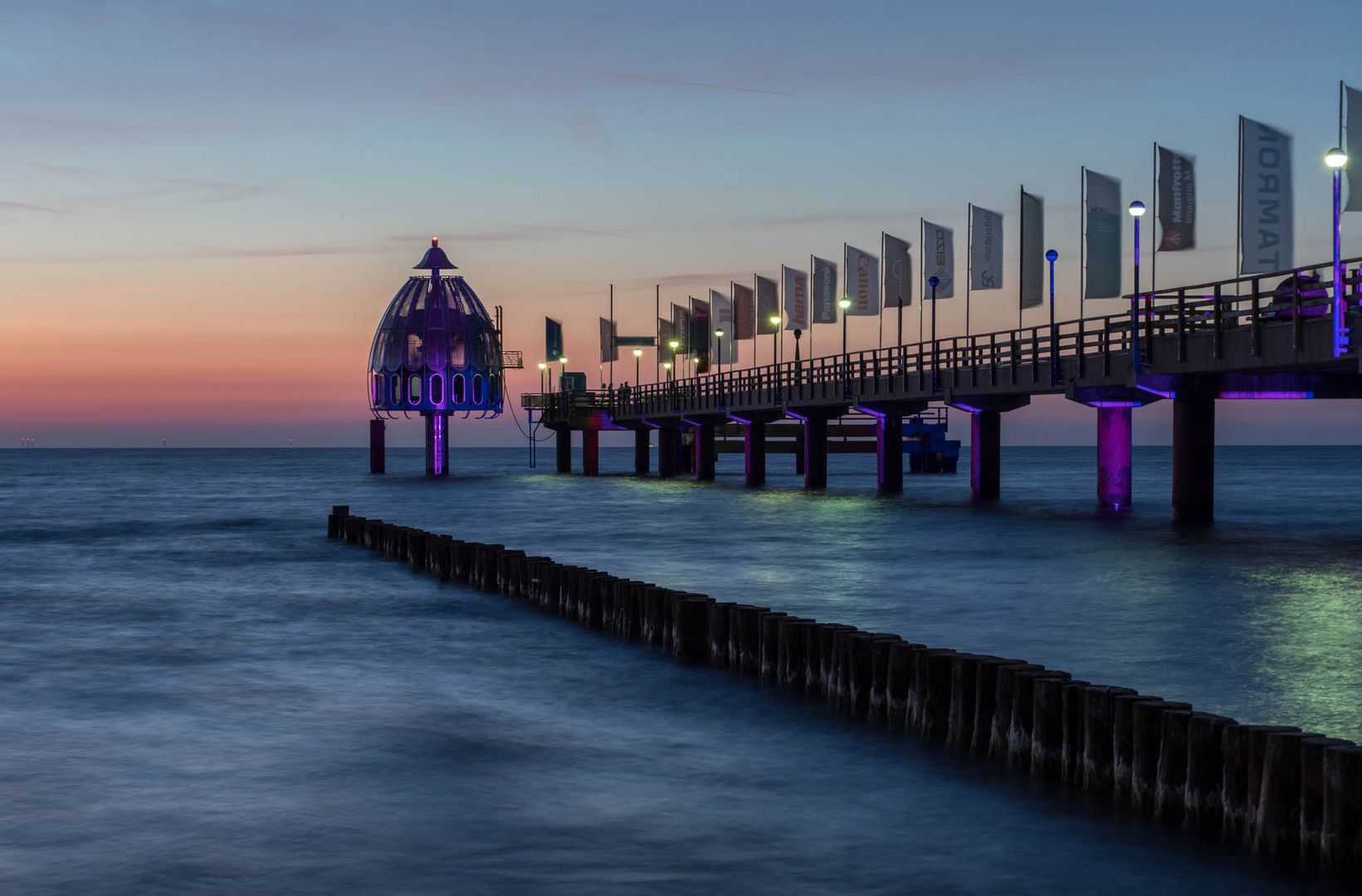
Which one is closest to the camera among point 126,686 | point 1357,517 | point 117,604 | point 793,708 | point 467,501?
point 793,708

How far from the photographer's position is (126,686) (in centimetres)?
2319

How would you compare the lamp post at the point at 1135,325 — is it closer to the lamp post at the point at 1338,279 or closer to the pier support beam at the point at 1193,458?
the pier support beam at the point at 1193,458

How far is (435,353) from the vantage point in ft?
402

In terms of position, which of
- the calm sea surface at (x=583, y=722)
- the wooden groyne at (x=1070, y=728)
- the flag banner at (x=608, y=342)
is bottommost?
the calm sea surface at (x=583, y=722)

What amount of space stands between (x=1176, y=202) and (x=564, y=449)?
92.8m

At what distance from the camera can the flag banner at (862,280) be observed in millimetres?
69250

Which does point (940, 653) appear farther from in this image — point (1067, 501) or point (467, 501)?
point (467, 501)

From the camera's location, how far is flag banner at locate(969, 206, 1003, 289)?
2254 inches

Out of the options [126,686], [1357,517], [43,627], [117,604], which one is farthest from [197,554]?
[1357,517]

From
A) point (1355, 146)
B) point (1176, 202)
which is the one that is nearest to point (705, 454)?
point (1176, 202)

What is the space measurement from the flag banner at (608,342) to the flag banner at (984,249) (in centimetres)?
6371

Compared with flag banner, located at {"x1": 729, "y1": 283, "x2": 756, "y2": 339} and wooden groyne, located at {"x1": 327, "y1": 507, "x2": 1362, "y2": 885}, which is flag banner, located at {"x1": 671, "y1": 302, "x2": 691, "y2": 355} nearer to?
flag banner, located at {"x1": 729, "y1": 283, "x2": 756, "y2": 339}

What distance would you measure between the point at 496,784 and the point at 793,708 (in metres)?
4.39

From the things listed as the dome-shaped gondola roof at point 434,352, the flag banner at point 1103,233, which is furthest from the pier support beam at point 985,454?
the dome-shaped gondola roof at point 434,352
